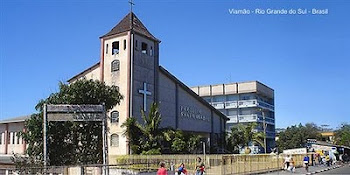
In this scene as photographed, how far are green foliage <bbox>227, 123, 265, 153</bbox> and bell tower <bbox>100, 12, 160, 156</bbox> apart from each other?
15325 millimetres

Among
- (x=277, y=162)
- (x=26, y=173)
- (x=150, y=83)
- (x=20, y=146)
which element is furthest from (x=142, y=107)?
(x=26, y=173)

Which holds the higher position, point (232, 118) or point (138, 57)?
point (138, 57)

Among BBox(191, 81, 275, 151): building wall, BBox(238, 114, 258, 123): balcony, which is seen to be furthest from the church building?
BBox(191, 81, 275, 151): building wall

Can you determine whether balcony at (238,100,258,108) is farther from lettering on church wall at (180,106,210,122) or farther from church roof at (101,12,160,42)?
church roof at (101,12,160,42)

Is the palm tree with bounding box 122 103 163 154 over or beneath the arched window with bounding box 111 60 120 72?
beneath

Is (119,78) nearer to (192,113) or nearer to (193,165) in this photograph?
(192,113)

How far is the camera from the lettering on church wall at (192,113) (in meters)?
46.1

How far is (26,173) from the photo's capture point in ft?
61.9

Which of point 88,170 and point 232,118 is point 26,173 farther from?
point 232,118

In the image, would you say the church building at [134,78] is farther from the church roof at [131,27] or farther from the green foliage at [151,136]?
the green foliage at [151,136]

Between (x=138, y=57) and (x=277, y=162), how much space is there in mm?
16301

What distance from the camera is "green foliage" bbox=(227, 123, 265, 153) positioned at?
50906 mm

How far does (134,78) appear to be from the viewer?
125 ft

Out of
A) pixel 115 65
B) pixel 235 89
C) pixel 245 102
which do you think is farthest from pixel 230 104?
pixel 115 65
